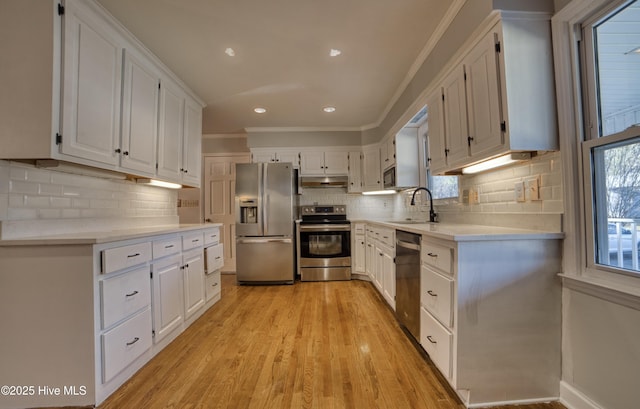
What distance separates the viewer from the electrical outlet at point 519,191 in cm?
168

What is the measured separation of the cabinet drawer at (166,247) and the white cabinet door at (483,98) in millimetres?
2317

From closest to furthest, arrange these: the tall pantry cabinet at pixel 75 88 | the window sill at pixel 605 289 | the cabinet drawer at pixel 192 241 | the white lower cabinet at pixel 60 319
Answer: the window sill at pixel 605 289
the white lower cabinet at pixel 60 319
the tall pantry cabinet at pixel 75 88
the cabinet drawer at pixel 192 241

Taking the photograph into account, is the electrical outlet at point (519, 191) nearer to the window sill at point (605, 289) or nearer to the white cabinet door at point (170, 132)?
the window sill at point (605, 289)

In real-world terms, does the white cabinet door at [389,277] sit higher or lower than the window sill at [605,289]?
lower

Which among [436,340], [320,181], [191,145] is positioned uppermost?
[191,145]

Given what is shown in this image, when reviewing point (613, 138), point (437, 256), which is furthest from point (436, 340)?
Result: point (613, 138)

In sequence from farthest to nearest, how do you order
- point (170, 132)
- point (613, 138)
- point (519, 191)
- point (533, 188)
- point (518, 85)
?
point (170, 132) → point (519, 191) → point (533, 188) → point (518, 85) → point (613, 138)

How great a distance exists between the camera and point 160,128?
252 centimetres

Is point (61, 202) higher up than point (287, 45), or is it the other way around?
point (287, 45)

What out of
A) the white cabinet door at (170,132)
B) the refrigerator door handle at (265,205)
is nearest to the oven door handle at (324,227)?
the refrigerator door handle at (265,205)

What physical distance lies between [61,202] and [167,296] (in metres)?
0.96

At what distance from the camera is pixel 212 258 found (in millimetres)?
2881

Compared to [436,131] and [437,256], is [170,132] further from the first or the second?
[437,256]

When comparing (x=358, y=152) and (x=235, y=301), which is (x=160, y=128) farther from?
(x=358, y=152)
